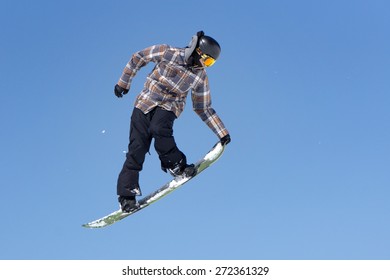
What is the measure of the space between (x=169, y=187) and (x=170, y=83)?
180 centimetres

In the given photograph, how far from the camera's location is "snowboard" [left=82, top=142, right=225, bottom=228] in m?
9.02

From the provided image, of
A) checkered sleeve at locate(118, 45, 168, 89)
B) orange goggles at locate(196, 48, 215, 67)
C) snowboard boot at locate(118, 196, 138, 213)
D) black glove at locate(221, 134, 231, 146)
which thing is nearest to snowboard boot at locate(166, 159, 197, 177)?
black glove at locate(221, 134, 231, 146)

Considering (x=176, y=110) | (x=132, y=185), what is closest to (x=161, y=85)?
(x=176, y=110)

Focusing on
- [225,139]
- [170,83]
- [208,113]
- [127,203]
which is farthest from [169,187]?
[170,83]

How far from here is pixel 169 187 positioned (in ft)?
30.0

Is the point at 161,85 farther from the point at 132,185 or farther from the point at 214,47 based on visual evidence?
the point at 132,185

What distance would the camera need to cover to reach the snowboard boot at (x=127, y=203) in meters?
8.88

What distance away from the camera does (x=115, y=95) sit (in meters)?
8.75

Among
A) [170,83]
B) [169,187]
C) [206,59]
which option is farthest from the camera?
[169,187]

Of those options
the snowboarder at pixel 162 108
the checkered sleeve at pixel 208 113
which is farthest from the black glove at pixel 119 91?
the checkered sleeve at pixel 208 113

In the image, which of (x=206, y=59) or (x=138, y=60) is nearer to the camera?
(x=206, y=59)

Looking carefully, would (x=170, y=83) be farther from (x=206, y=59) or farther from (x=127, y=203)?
(x=127, y=203)

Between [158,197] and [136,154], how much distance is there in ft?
3.22
